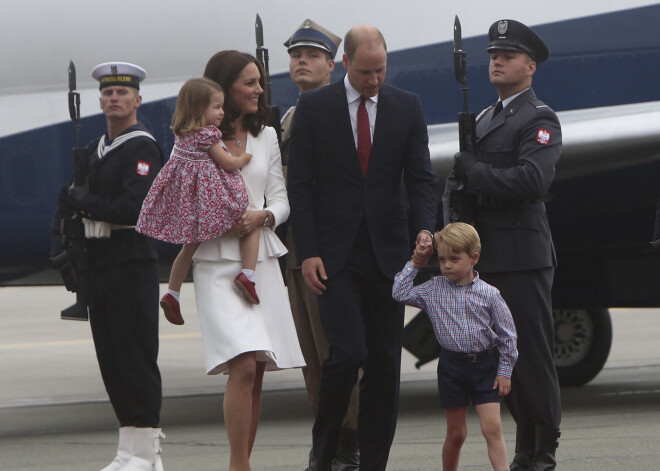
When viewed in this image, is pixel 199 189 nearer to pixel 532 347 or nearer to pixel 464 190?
pixel 464 190

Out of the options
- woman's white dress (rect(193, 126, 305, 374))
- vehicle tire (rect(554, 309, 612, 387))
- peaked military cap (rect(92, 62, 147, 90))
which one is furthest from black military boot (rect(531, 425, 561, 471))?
vehicle tire (rect(554, 309, 612, 387))

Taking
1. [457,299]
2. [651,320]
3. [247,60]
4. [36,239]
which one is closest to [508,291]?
[457,299]

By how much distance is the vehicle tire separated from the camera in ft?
32.4

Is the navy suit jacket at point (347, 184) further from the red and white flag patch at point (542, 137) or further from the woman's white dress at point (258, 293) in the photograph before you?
the red and white flag patch at point (542, 137)

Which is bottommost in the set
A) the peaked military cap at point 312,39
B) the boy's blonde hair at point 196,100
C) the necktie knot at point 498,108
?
the necktie knot at point 498,108

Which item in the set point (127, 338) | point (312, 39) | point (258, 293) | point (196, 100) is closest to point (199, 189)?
point (196, 100)

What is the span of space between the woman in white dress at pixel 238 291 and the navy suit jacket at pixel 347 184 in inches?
7.4

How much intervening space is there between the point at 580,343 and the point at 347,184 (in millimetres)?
4862

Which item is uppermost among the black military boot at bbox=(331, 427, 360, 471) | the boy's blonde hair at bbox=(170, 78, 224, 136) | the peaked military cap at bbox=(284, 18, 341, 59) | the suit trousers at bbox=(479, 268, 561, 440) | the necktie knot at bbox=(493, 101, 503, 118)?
the peaked military cap at bbox=(284, 18, 341, 59)

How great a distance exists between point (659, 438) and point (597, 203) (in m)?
2.08

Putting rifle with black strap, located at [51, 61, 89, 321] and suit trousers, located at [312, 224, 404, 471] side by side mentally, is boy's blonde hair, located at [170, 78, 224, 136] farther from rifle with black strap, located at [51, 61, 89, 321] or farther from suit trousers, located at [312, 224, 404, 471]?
rifle with black strap, located at [51, 61, 89, 321]

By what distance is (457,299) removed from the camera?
5.33 metres

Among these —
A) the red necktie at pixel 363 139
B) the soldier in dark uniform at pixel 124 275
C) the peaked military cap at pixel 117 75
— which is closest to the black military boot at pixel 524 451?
the red necktie at pixel 363 139

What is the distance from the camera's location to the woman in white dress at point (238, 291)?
17.9 ft
